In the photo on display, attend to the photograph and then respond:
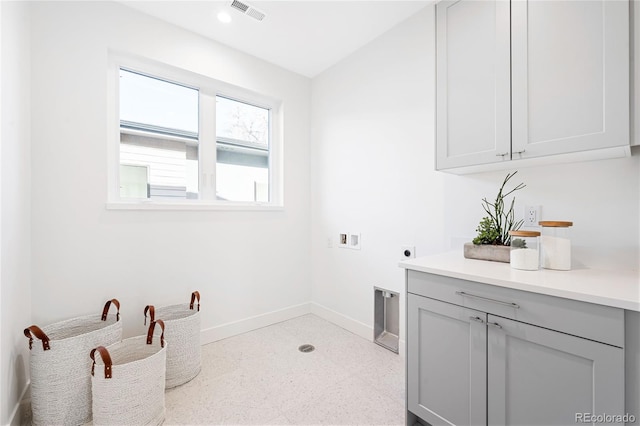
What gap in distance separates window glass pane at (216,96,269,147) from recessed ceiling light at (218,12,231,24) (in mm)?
639

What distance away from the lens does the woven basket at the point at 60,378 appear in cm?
141

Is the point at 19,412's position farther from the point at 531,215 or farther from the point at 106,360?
the point at 531,215

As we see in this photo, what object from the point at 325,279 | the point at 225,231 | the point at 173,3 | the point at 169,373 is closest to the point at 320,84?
the point at 173,3

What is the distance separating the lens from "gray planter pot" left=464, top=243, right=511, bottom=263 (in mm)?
1479

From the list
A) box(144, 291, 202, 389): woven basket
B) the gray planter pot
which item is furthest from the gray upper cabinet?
box(144, 291, 202, 389): woven basket

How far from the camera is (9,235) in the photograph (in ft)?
4.51

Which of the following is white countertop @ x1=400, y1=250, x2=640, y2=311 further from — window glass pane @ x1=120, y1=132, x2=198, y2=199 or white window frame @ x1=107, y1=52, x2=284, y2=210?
window glass pane @ x1=120, y1=132, x2=198, y2=199

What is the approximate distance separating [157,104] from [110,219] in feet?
3.33

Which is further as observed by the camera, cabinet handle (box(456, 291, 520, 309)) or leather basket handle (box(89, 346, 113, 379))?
leather basket handle (box(89, 346, 113, 379))

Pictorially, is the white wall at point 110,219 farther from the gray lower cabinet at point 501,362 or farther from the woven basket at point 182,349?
the gray lower cabinet at point 501,362

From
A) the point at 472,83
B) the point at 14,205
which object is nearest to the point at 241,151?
the point at 14,205

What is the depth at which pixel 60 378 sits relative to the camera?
1431 millimetres

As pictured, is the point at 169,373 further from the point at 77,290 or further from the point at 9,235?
the point at 9,235

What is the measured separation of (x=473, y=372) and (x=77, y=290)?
2375mm
